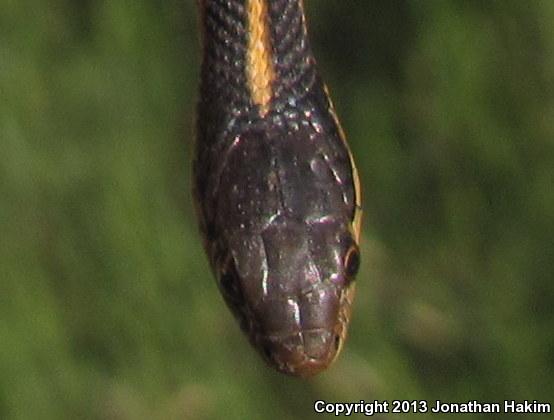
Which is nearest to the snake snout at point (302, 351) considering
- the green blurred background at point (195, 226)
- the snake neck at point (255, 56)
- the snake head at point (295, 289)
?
the snake head at point (295, 289)

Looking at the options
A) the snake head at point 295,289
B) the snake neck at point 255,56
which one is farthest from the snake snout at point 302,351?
the snake neck at point 255,56

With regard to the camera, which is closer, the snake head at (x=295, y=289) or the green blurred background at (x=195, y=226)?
the snake head at (x=295, y=289)

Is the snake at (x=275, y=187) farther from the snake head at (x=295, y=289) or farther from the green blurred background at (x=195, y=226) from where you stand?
the green blurred background at (x=195, y=226)

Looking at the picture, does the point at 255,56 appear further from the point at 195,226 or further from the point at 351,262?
the point at 195,226

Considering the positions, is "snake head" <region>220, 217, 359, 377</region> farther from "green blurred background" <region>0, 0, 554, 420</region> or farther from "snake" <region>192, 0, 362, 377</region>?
"green blurred background" <region>0, 0, 554, 420</region>

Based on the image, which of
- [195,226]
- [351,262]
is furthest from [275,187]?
[195,226]

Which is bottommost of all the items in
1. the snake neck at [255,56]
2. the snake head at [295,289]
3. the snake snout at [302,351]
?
the snake snout at [302,351]

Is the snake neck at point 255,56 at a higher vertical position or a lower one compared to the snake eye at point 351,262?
higher
